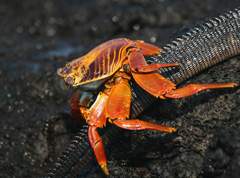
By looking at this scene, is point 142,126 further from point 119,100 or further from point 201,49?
point 201,49

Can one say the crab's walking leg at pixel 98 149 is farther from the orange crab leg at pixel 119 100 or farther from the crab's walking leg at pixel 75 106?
the crab's walking leg at pixel 75 106

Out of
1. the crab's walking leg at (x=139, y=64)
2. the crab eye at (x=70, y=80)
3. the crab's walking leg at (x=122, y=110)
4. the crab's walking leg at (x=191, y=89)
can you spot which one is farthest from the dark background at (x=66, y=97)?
the crab eye at (x=70, y=80)

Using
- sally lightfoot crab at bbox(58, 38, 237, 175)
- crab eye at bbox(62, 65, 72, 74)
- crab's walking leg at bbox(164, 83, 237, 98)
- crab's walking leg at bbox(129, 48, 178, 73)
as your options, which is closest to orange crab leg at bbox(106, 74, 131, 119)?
sally lightfoot crab at bbox(58, 38, 237, 175)

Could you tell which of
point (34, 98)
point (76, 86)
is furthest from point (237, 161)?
point (34, 98)

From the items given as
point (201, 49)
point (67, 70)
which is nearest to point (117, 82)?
point (67, 70)

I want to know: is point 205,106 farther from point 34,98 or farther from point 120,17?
point 120,17
